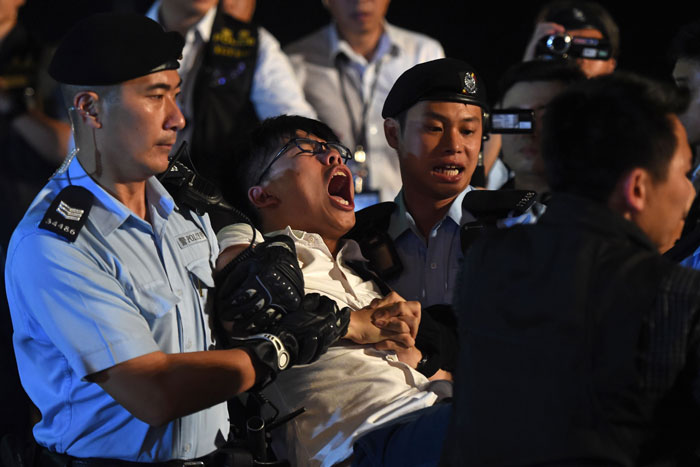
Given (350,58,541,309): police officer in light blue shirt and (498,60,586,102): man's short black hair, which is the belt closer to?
(350,58,541,309): police officer in light blue shirt

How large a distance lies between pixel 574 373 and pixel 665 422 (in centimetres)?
19

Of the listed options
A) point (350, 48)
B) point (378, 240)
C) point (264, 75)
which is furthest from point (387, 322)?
point (350, 48)

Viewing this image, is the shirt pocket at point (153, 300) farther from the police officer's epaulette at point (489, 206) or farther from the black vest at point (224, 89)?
the black vest at point (224, 89)

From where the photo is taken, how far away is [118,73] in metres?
1.94

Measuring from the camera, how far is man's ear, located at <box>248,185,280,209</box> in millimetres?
2602

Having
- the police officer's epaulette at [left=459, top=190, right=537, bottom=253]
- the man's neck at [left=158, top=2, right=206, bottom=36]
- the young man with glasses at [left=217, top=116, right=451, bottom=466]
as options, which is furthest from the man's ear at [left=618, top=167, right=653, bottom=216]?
the man's neck at [left=158, top=2, right=206, bottom=36]

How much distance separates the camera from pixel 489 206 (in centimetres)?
257

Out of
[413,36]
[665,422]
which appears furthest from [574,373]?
[413,36]

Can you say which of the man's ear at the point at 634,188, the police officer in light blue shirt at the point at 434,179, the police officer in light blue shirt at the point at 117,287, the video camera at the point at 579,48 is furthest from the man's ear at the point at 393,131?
the man's ear at the point at 634,188

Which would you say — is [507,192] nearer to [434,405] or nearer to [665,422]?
[434,405]

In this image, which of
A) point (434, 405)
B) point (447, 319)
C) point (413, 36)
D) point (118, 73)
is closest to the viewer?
point (118, 73)

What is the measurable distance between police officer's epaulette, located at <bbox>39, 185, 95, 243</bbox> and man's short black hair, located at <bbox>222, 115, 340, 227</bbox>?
2.54 feet

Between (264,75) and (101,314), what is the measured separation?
2.08 meters

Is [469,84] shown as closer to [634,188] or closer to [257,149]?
[257,149]
